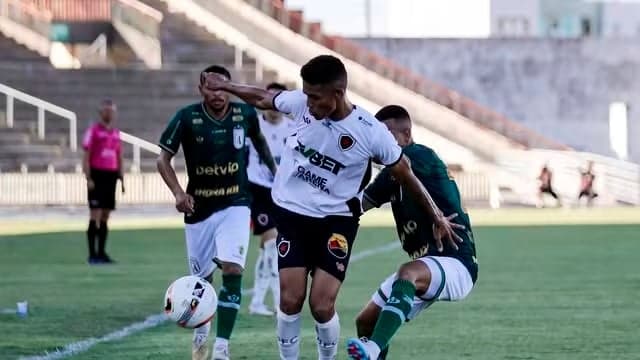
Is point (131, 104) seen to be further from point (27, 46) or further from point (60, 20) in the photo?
point (60, 20)

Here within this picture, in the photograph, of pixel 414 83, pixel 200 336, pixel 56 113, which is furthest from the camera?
pixel 414 83

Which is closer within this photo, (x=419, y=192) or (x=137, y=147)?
(x=419, y=192)

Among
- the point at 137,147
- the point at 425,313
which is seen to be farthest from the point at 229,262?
the point at 137,147

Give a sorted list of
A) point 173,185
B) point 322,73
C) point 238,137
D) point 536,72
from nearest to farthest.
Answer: point 322,73 → point 173,185 → point 238,137 → point 536,72

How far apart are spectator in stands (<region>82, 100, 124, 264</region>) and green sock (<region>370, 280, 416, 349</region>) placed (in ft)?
42.2

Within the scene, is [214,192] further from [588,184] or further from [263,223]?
[588,184]

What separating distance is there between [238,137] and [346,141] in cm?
255

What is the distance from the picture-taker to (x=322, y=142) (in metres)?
9.20

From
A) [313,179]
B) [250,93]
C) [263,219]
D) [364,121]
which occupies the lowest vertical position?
[263,219]

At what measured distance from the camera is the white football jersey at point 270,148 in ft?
48.7

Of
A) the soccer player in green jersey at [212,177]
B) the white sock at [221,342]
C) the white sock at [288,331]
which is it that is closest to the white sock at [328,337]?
the white sock at [288,331]

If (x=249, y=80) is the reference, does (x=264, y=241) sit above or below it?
above

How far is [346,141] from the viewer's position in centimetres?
919

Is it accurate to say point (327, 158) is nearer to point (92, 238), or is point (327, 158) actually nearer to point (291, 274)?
point (291, 274)
